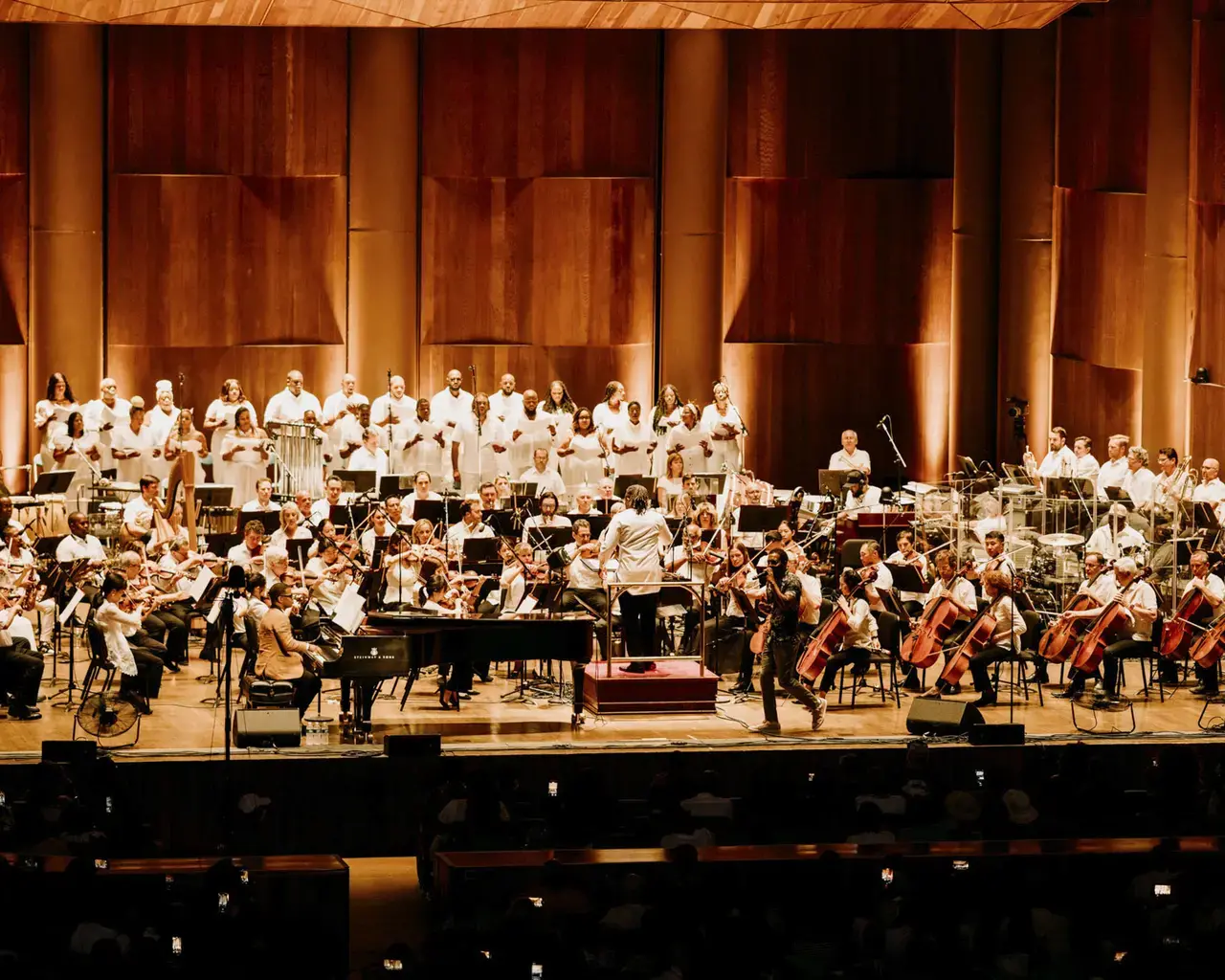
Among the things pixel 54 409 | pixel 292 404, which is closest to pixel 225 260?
pixel 292 404

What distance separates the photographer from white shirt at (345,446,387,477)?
691 inches

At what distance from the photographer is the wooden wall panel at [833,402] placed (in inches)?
815

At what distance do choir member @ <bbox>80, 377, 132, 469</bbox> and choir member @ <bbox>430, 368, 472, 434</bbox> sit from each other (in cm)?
260

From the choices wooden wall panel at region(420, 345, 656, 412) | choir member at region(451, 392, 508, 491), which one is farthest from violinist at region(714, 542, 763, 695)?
wooden wall panel at region(420, 345, 656, 412)

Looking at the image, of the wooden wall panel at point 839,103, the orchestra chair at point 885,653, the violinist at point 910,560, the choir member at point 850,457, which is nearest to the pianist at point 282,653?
the orchestra chair at point 885,653

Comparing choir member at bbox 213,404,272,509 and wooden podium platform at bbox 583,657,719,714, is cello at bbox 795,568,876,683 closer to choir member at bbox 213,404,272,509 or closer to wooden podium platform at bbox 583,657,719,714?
wooden podium platform at bbox 583,657,719,714

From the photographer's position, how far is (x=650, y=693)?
13188 millimetres

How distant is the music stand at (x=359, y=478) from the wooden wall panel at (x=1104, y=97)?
7.28m

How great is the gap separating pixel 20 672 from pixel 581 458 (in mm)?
A: 5819

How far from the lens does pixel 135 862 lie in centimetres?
928

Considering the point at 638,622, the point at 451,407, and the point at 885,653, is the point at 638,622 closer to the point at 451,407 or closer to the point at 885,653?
the point at 885,653

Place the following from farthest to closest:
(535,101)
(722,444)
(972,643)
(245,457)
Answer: (535,101)
(722,444)
(245,457)
(972,643)

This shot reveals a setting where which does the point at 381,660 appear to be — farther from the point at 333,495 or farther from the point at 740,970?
the point at 740,970

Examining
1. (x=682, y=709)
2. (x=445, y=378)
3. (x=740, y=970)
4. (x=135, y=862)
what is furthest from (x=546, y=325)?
(x=740, y=970)
